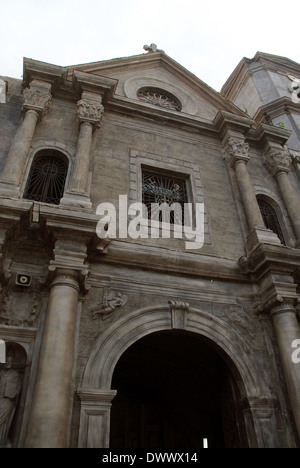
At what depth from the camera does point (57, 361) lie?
500 centimetres

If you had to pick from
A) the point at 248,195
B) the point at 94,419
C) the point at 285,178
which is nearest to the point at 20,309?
the point at 94,419

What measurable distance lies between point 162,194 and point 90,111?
2556 millimetres

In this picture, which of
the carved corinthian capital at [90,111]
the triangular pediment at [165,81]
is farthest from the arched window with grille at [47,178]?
the triangular pediment at [165,81]

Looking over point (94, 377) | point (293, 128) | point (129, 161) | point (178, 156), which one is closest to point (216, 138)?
point (178, 156)

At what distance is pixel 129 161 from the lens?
28.5 ft

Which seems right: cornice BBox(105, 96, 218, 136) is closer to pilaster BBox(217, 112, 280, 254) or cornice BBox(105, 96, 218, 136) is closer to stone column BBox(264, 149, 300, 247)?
pilaster BBox(217, 112, 280, 254)

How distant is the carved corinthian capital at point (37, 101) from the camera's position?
828 centimetres

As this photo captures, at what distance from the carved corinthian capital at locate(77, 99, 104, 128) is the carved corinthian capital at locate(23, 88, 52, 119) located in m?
0.73

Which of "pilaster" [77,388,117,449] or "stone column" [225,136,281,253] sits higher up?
"stone column" [225,136,281,253]

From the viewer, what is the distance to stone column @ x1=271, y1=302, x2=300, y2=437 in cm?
594

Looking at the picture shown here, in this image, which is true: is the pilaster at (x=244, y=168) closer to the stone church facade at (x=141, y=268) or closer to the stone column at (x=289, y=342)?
the stone church facade at (x=141, y=268)

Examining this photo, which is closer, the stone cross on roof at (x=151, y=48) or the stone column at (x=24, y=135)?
the stone column at (x=24, y=135)

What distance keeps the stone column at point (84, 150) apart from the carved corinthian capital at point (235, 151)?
11.1 feet

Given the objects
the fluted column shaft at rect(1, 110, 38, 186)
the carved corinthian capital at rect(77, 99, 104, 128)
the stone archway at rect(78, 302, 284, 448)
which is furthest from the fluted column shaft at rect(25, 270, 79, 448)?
the carved corinthian capital at rect(77, 99, 104, 128)
